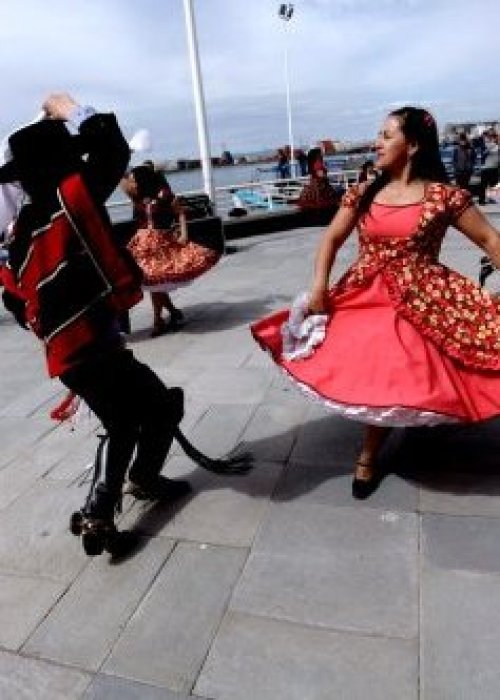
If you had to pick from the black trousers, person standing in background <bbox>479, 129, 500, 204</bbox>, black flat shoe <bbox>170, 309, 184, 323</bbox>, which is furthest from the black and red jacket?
person standing in background <bbox>479, 129, 500, 204</bbox>

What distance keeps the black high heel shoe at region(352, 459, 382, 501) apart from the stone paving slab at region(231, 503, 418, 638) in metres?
0.11

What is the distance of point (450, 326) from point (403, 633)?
4.51 ft

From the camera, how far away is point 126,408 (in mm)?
2826

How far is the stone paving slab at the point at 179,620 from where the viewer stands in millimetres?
2227

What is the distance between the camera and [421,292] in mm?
3029

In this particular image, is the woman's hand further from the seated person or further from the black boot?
the seated person

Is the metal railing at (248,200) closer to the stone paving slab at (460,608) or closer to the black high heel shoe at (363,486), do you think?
the black high heel shoe at (363,486)

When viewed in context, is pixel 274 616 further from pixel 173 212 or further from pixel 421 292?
pixel 173 212

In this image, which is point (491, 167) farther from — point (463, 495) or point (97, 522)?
point (97, 522)

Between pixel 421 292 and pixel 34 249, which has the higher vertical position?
pixel 34 249

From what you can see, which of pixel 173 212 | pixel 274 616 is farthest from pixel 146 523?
pixel 173 212

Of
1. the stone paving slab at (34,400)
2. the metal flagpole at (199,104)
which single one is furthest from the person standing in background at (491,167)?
the stone paving slab at (34,400)

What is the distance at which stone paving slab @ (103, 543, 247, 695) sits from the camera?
2.23 meters

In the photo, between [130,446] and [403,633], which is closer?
[403,633]
